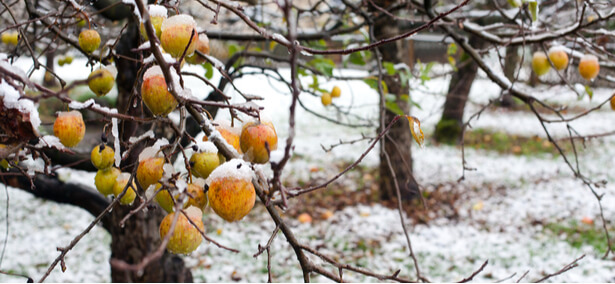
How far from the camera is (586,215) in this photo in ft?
15.6

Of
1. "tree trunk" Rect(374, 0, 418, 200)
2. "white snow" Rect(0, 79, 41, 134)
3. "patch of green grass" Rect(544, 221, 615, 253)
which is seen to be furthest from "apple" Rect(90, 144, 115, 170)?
"patch of green grass" Rect(544, 221, 615, 253)

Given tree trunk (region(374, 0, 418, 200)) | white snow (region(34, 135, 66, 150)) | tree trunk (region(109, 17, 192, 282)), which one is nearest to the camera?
white snow (region(34, 135, 66, 150))

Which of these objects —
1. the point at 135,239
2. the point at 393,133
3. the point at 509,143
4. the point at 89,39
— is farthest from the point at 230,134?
the point at 509,143

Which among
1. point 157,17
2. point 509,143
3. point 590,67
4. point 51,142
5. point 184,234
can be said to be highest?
point 509,143

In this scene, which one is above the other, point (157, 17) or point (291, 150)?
point (157, 17)

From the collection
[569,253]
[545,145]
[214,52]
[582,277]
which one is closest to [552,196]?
[569,253]

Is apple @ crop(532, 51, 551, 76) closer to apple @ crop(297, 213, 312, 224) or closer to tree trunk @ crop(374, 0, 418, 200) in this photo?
tree trunk @ crop(374, 0, 418, 200)

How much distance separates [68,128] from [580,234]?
14.6 ft

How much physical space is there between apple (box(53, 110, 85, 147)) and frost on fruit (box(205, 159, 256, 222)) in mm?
393

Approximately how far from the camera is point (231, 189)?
824 millimetres

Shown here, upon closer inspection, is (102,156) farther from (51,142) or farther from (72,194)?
(72,194)

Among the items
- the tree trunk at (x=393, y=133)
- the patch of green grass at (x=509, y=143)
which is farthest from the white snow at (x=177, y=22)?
the patch of green grass at (x=509, y=143)

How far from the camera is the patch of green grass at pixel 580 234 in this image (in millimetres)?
3930

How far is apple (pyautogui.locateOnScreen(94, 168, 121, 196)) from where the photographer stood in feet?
3.67
